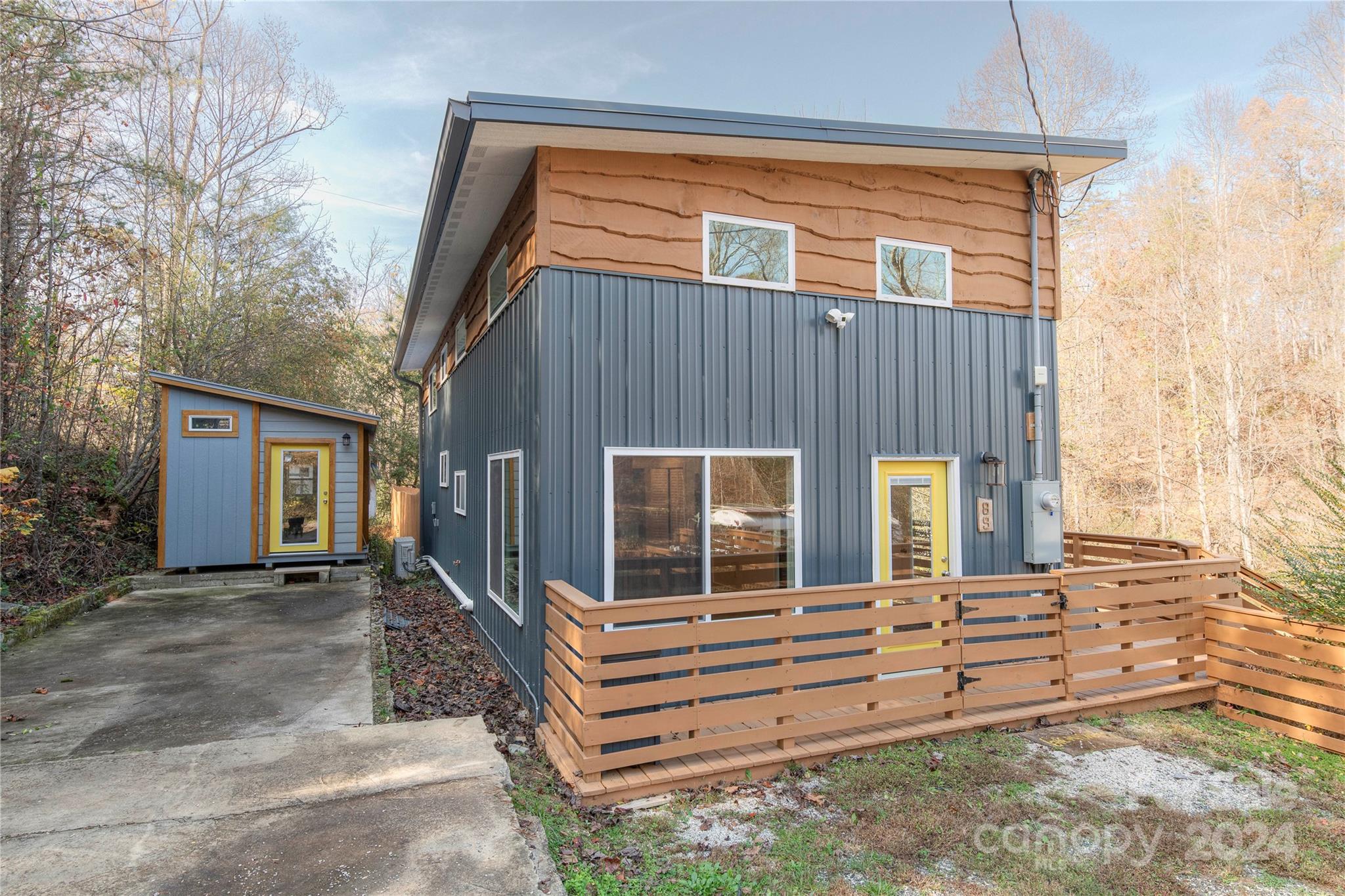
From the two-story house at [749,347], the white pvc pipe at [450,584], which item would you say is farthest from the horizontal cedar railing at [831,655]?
the white pvc pipe at [450,584]

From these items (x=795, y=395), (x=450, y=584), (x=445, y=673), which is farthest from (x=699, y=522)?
(x=450, y=584)

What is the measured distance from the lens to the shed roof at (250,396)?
9.61m

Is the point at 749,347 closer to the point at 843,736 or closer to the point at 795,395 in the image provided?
the point at 795,395

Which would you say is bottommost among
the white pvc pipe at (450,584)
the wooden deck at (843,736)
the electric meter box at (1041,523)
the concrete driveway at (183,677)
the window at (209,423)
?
the wooden deck at (843,736)

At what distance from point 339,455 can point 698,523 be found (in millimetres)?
8064

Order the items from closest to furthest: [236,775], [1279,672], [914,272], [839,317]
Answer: [236,775], [1279,672], [839,317], [914,272]

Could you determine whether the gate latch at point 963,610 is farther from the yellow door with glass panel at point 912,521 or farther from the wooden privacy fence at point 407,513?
the wooden privacy fence at point 407,513

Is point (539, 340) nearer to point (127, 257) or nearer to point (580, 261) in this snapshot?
point (580, 261)

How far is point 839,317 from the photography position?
5.36 m

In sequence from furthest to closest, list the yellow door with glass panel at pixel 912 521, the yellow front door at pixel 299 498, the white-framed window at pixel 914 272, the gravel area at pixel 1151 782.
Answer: the yellow front door at pixel 299 498 < the white-framed window at pixel 914 272 < the yellow door with glass panel at pixel 912 521 < the gravel area at pixel 1151 782

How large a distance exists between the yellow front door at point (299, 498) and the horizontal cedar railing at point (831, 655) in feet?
25.1

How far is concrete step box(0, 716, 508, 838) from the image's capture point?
3.12 meters

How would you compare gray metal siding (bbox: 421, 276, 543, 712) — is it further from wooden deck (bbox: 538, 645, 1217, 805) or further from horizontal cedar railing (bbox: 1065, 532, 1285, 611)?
horizontal cedar railing (bbox: 1065, 532, 1285, 611)

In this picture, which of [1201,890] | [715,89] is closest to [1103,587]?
[1201,890]
